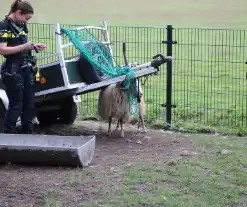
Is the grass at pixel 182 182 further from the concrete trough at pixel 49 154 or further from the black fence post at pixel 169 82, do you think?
the black fence post at pixel 169 82

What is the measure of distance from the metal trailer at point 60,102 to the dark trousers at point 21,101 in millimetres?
332

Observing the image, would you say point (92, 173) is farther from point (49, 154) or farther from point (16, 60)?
point (16, 60)

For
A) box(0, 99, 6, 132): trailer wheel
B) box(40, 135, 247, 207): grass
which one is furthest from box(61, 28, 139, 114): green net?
box(0, 99, 6, 132): trailer wheel

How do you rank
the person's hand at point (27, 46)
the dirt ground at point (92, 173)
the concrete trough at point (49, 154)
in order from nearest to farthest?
1. the dirt ground at point (92, 173)
2. the concrete trough at point (49, 154)
3. the person's hand at point (27, 46)

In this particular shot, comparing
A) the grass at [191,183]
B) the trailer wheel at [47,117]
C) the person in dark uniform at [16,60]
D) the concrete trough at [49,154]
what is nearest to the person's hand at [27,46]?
the person in dark uniform at [16,60]

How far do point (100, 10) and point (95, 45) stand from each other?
2570cm

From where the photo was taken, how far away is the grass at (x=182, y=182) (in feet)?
19.9

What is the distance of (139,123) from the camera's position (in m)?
9.55

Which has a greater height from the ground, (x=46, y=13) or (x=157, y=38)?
(x=46, y=13)

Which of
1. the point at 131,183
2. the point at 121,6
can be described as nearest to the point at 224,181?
the point at 131,183

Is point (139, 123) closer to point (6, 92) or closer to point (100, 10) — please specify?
point (6, 92)

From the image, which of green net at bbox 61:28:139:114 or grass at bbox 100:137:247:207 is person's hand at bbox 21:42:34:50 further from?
grass at bbox 100:137:247:207

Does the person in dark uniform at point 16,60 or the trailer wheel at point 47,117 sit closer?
the person in dark uniform at point 16,60

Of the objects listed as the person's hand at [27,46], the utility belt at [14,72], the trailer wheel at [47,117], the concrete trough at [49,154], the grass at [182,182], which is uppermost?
the person's hand at [27,46]
